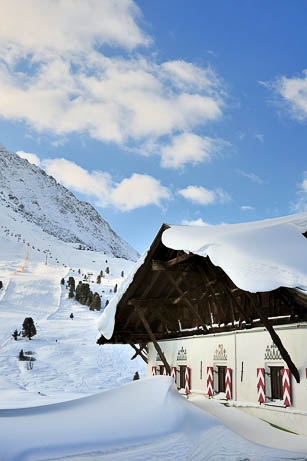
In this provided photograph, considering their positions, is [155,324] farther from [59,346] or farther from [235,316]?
[59,346]

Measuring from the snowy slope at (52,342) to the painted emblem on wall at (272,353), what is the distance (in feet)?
15.6

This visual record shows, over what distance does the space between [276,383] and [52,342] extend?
72.8 feet

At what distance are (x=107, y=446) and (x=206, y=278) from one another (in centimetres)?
743

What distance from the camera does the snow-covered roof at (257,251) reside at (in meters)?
6.33

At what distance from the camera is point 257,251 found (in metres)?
6.82

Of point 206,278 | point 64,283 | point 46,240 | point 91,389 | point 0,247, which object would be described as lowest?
point 91,389

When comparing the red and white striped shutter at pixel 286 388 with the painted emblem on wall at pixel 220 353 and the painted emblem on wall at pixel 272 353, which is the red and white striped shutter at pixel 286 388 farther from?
the painted emblem on wall at pixel 220 353

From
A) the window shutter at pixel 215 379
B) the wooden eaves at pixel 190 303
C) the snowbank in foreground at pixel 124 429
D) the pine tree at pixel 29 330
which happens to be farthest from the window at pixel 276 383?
the pine tree at pixel 29 330

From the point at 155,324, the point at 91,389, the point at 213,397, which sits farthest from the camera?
the point at 91,389

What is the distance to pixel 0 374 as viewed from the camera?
75.5 feet

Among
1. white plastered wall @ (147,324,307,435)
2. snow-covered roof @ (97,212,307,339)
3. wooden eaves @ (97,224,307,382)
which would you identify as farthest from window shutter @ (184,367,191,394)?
snow-covered roof @ (97,212,307,339)

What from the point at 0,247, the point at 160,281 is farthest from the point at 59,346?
the point at 0,247

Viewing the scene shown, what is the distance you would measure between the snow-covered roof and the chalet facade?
21 millimetres

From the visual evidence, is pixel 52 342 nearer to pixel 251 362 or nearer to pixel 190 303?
pixel 190 303
